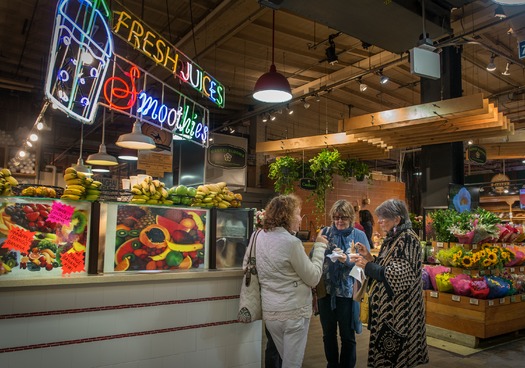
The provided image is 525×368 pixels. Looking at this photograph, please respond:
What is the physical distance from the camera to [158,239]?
3.51 meters

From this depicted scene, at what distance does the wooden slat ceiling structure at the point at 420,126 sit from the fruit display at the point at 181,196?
4078 mm

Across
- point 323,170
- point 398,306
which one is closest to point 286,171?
point 323,170

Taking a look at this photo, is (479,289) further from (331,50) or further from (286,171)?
(286,171)

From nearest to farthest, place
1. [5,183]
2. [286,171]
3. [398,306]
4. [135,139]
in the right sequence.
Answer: [398,306]
[5,183]
[135,139]
[286,171]

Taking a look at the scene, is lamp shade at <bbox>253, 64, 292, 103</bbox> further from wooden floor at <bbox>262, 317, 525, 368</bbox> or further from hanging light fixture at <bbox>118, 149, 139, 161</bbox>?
hanging light fixture at <bbox>118, 149, 139, 161</bbox>

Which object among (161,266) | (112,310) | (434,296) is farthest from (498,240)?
(112,310)

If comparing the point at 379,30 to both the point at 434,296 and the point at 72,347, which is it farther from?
the point at 72,347

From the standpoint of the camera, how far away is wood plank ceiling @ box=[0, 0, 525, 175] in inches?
181

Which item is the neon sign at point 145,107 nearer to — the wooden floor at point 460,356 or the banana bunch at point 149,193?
the banana bunch at point 149,193

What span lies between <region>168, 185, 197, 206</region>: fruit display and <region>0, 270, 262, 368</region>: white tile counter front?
646 millimetres

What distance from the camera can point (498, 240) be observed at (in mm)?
5867

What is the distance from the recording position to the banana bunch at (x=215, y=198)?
3.86 meters

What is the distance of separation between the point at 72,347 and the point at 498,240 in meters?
5.49

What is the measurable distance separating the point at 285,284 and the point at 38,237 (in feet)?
5.91
